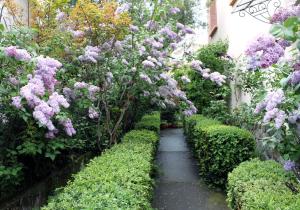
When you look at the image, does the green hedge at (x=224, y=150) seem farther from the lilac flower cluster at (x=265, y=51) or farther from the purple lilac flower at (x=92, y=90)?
the lilac flower cluster at (x=265, y=51)

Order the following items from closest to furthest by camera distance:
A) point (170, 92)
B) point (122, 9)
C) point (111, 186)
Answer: point (111, 186) < point (122, 9) < point (170, 92)

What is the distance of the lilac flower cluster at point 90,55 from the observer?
641 centimetres

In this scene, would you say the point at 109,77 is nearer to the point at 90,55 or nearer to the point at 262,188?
the point at 90,55

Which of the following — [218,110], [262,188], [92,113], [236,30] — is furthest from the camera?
[218,110]

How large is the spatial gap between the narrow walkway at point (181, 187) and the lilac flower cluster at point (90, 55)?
7.99 ft

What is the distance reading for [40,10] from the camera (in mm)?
7176

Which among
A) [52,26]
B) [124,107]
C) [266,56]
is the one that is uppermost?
[52,26]

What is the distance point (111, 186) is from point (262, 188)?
4.71 ft

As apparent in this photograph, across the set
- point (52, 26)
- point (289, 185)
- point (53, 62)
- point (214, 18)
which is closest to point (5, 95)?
point (53, 62)

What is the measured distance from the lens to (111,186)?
3572mm

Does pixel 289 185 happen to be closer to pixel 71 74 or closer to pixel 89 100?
pixel 89 100

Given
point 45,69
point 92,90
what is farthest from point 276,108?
point 92,90

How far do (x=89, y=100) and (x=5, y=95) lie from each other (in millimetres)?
1843

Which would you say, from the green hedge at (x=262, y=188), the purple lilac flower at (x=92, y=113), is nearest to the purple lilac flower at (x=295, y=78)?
the green hedge at (x=262, y=188)
